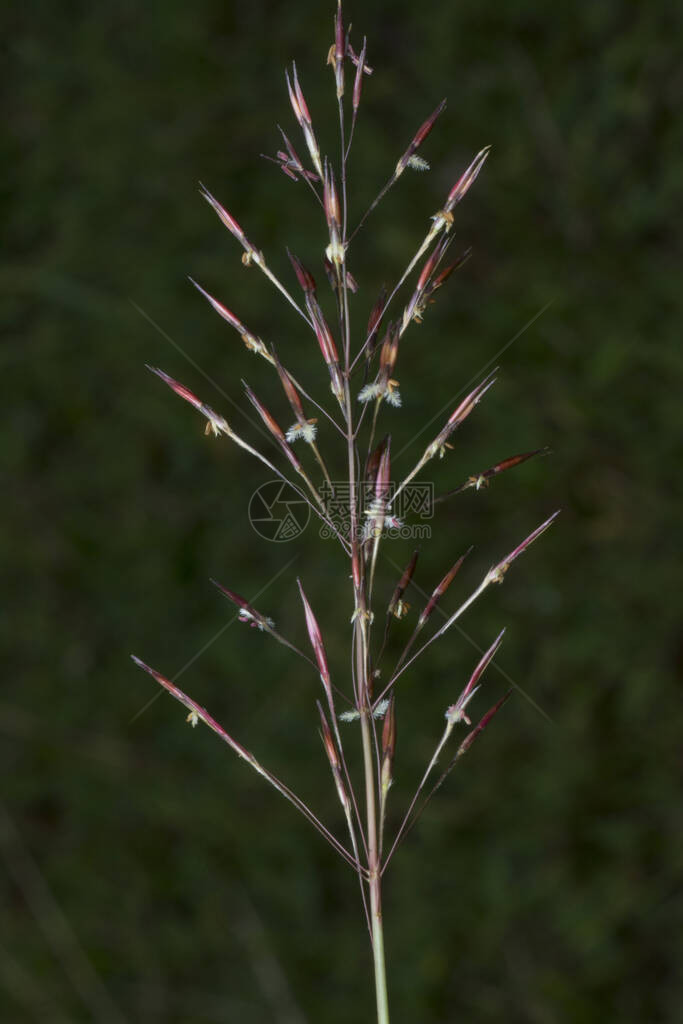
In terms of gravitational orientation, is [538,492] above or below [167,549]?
above

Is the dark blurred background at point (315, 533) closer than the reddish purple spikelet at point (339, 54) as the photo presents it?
No

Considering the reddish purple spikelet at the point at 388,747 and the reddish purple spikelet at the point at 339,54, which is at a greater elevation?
the reddish purple spikelet at the point at 339,54

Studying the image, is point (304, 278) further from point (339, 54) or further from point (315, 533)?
point (315, 533)

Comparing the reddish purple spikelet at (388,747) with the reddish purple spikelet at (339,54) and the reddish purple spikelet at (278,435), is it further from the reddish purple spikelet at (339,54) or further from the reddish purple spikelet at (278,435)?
the reddish purple spikelet at (339,54)

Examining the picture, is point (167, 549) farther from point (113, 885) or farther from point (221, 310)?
point (221, 310)

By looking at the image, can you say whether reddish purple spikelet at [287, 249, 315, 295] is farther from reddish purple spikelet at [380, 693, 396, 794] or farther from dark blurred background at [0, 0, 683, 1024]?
dark blurred background at [0, 0, 683, 1024]

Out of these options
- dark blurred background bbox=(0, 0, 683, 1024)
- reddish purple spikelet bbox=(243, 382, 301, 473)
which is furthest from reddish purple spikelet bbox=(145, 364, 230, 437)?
dark blurred background bbox=(0, 0, 683, 1024)

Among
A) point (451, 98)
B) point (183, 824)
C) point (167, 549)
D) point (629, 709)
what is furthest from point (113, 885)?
point (451, 98)

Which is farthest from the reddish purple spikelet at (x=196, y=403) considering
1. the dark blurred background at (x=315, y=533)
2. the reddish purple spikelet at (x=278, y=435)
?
the dark blurred background at (x=315, y=533)
